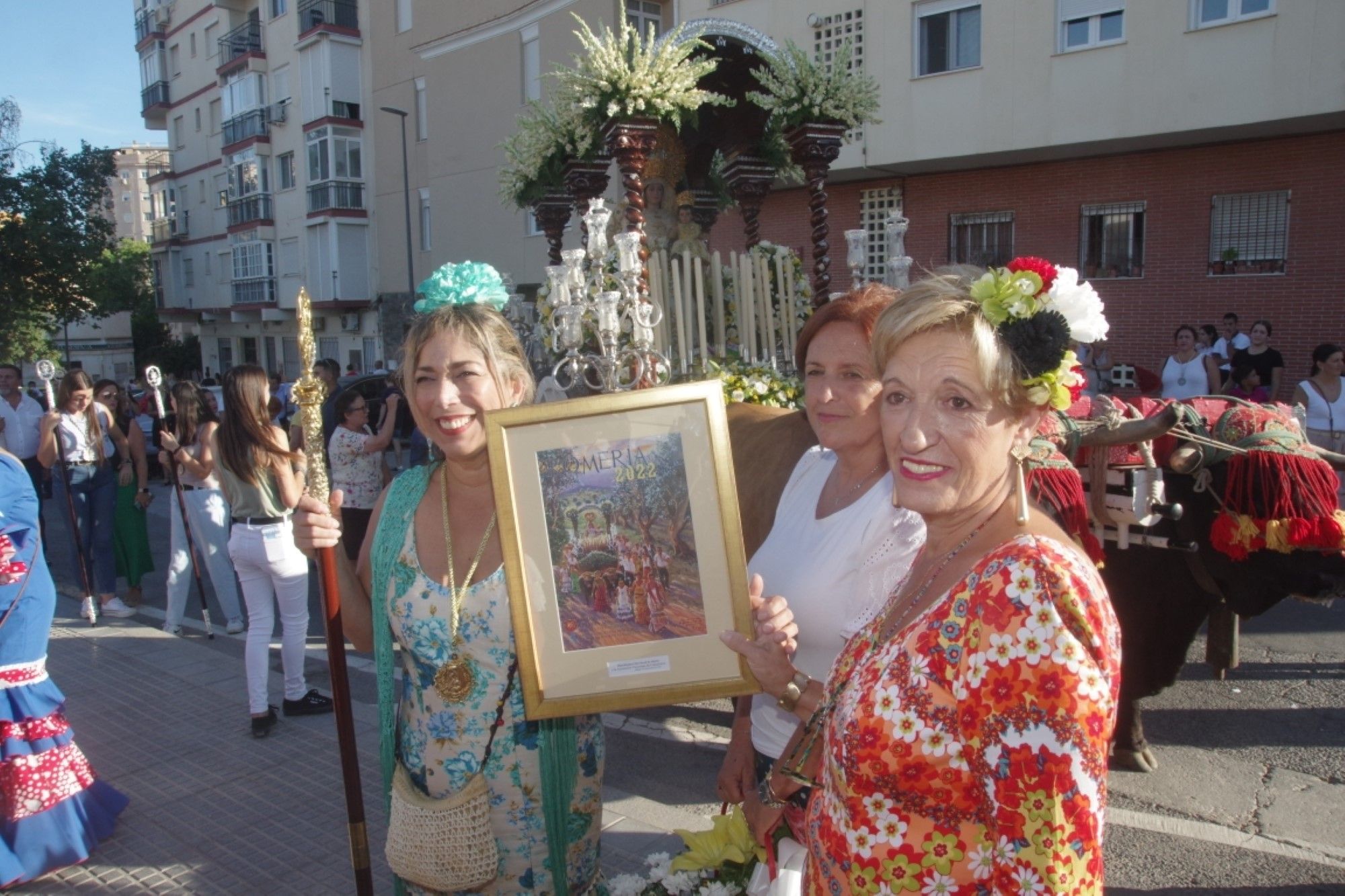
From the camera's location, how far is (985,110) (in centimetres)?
1502

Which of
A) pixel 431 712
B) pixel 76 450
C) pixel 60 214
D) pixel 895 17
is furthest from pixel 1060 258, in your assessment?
pixel 60 214

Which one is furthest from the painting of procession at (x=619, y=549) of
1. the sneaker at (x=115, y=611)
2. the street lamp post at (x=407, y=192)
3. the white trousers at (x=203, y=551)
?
the street lamp post at (x=407, y=192)

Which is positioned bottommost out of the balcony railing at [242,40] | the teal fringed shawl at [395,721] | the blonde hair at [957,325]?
the teal fringed shawl at [395,721]

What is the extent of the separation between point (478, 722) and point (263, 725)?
3563mm

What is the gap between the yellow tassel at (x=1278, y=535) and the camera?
12.6ft

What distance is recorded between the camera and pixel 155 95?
132 ft

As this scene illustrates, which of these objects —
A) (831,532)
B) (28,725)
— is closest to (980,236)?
(831,532)

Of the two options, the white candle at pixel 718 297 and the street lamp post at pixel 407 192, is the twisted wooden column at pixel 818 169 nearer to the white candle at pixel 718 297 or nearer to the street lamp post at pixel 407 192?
the white candle at pixel 718 297

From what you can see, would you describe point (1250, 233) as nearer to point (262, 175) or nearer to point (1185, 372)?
point (1185, 372)

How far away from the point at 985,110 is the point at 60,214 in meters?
25.4

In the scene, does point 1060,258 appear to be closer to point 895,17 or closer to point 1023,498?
point 895,17

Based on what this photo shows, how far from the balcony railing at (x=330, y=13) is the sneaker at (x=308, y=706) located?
96.1 ft

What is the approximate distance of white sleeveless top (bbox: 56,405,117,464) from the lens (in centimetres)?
761

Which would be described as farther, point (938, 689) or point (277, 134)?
point (277, 134)
